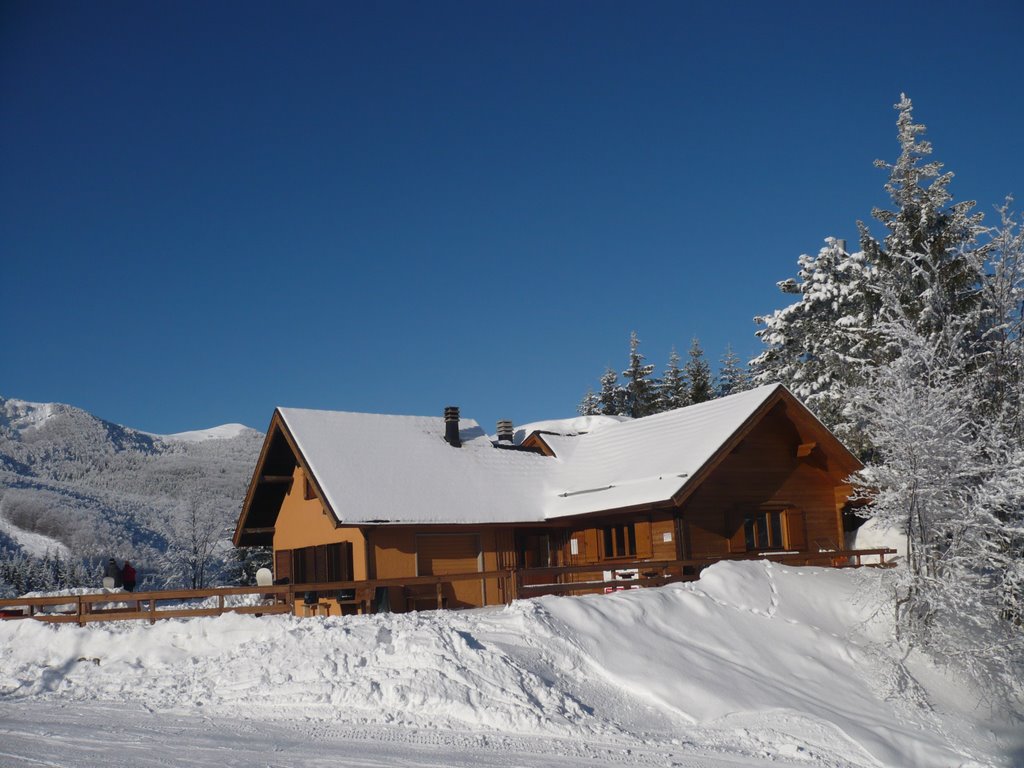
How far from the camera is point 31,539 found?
92688 millimetres

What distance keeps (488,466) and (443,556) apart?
11.8 ft

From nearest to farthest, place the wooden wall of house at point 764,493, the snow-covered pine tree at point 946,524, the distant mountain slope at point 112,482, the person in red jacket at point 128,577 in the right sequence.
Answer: the snow-covered pine tree at point 946,524 < the wooden wall of house at point 764,493 < the person in red jacket at point 128,577 < the distant mountain slope at point 112,482

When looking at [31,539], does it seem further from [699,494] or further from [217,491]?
[699,494]

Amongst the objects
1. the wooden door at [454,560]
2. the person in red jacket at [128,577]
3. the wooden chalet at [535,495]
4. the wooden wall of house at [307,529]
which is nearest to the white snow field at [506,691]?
the wooden chalet at [535,495]

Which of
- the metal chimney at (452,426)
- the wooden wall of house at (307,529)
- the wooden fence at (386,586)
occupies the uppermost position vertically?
the metal chimney at (452,426)

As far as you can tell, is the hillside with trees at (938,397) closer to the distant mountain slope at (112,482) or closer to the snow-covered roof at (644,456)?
the snow-covered roof at (644,456)

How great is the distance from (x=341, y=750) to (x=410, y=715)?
6.04 ft

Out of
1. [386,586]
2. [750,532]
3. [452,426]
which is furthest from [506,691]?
[452,426]

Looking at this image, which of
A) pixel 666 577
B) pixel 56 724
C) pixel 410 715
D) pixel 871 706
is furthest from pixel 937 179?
pixel 56 724

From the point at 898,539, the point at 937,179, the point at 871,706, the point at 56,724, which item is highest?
the point at 937,179

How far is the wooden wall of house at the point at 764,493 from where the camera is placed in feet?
77.8

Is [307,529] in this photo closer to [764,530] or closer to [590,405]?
[764,530]

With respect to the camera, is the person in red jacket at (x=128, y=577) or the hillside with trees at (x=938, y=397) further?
the person in red jacket at (x=128, y=577)

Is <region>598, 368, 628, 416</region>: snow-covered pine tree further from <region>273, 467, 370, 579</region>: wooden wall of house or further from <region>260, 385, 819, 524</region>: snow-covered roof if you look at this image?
<region>273, 467, 370, 579</region>: wooden wall of house
